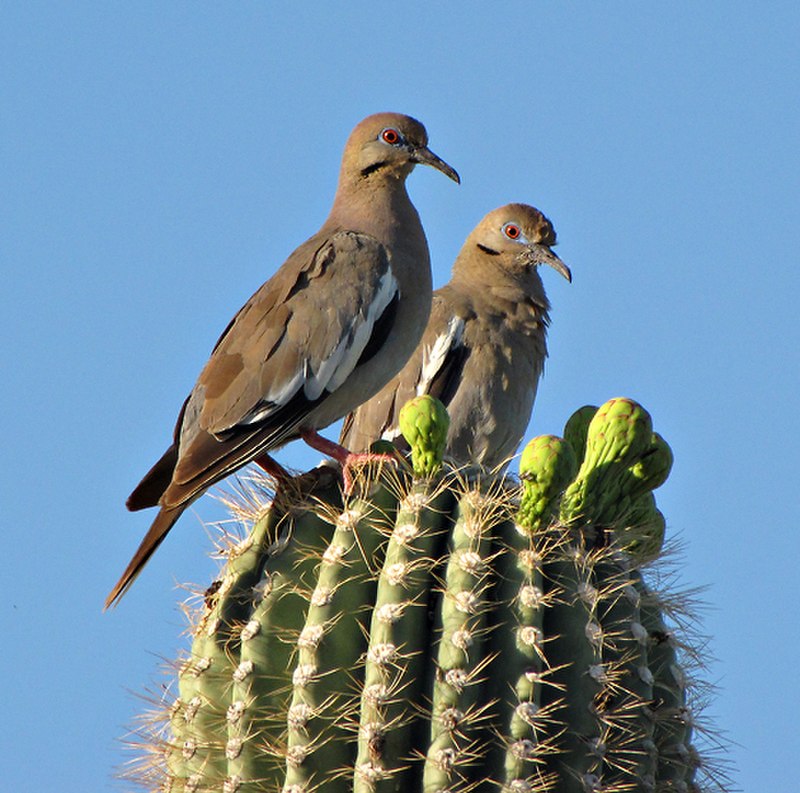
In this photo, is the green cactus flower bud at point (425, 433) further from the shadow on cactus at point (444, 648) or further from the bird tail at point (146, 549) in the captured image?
the bird tail at point (146, 549)

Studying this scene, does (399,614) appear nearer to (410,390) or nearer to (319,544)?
(319,544)

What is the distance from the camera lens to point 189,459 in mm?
4691

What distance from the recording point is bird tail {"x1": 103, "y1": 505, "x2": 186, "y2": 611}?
437 centimetres

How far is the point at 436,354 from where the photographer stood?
746cm

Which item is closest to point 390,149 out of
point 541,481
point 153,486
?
point 153,486

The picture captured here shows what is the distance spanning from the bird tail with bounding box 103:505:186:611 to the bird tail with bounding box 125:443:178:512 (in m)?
0.40

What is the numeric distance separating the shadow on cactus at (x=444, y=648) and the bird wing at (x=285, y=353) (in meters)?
1.16

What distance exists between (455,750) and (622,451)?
37.6 inches

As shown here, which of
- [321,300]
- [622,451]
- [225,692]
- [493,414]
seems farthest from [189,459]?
[493,414]

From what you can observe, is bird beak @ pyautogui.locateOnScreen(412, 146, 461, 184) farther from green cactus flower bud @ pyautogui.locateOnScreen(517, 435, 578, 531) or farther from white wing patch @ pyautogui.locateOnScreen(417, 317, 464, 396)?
green cactus flower bud @ pyautogui.locateOnScreen(517, 435, 578, 531)

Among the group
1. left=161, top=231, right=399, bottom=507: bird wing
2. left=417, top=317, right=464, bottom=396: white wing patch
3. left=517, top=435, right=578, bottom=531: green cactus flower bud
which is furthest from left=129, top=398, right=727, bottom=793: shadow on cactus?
left=417, top=317, right=464, bottom=396: white wing patch

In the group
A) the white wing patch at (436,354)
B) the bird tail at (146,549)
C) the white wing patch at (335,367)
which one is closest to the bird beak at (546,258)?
the white wing patch at (436,354)

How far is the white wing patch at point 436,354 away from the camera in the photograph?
745cm

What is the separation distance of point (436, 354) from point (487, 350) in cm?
27
